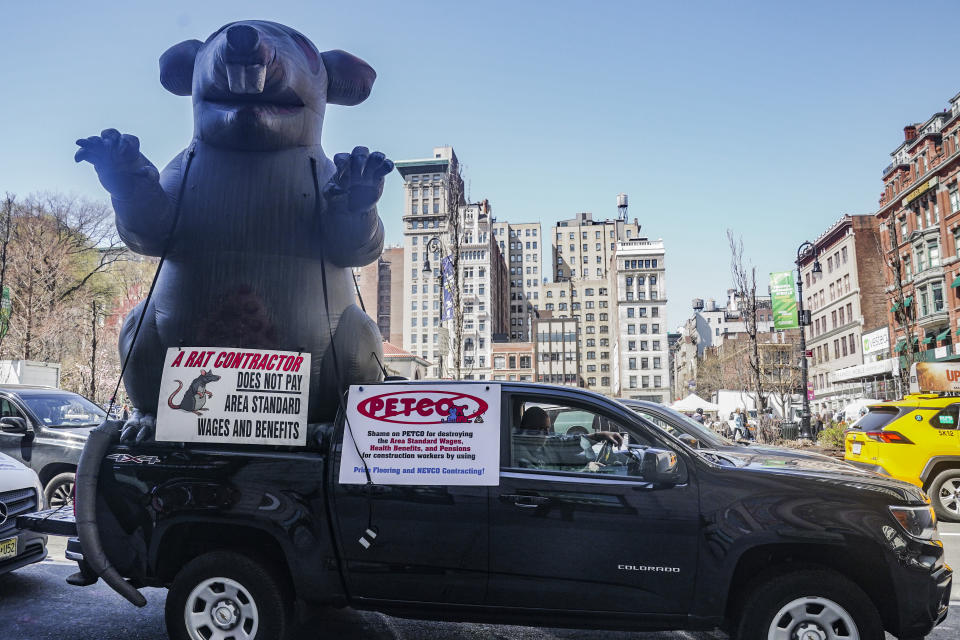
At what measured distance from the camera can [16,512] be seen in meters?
5.34

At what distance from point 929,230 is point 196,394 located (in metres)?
43.7

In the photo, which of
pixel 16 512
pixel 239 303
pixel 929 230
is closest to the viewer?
pixel 239 303

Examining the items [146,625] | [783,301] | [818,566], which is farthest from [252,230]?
[783,301]

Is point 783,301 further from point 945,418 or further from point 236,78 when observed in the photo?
point 236,78

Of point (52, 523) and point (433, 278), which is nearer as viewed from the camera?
point (52, 523)

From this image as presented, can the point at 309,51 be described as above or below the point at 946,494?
above

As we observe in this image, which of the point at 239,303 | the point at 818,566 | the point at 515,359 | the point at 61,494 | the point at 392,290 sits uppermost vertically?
the point at 392,290

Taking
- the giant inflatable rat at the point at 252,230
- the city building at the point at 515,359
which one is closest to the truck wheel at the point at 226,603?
Result: the giant inflatable rat at the point at 252,230

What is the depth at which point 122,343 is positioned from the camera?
4.61 metres

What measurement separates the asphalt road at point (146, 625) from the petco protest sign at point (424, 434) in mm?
1455

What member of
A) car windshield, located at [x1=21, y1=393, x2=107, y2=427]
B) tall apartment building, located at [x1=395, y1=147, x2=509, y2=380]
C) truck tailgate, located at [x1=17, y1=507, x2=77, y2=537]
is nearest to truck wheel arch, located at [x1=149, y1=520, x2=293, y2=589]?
truck tailgate, located at [x1=17, y1=507, x2=77, y2=537]

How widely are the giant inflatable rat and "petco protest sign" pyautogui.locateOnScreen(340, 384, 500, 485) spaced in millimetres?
538

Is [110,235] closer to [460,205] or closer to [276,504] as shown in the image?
[460,205]

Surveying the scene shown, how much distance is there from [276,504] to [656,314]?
10889 cm
